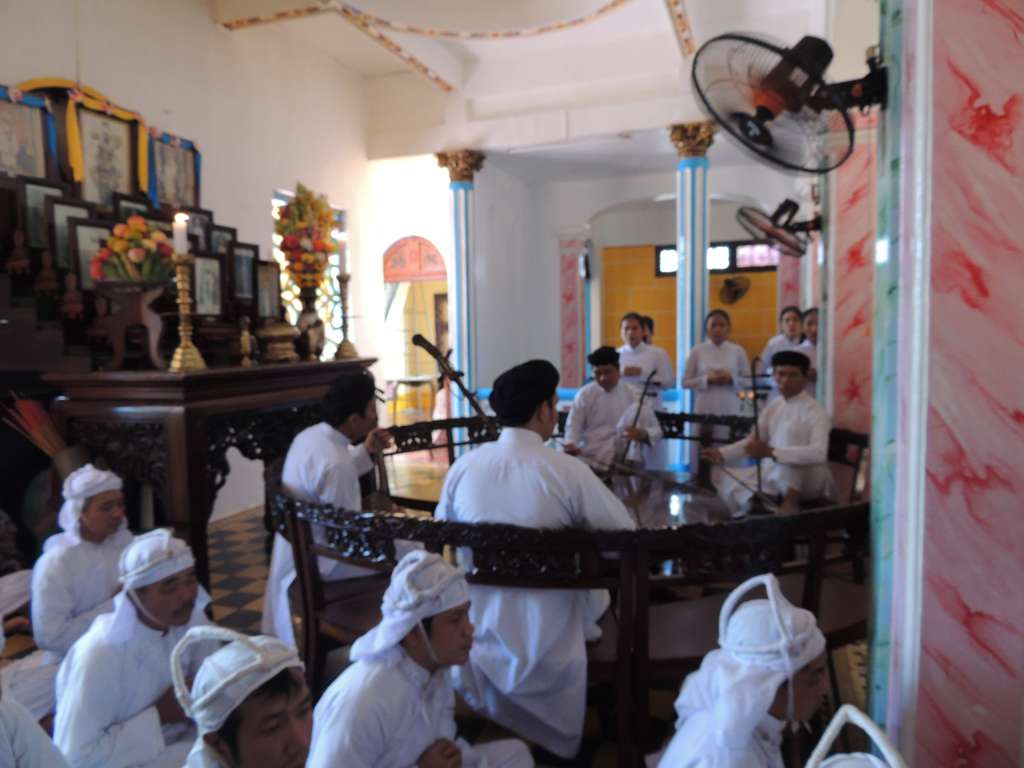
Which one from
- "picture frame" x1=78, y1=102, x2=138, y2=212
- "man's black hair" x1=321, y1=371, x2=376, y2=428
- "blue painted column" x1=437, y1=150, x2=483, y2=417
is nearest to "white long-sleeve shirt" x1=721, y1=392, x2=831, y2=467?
"man's black hair" x1=321, y1=371, x2=376, y2=428

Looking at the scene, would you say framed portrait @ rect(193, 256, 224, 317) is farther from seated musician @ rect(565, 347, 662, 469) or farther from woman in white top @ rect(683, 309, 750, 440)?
woman in white top @ rect(683, 309, 750, 440)

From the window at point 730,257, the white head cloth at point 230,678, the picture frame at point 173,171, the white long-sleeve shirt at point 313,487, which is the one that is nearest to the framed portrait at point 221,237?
the picture frame at point 173,171

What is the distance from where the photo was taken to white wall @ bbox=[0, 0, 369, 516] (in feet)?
18.2

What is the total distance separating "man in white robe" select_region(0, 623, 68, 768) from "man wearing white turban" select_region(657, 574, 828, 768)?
1459 millimetres

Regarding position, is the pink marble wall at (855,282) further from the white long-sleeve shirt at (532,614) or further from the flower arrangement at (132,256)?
the flower arrangement at (132,256)

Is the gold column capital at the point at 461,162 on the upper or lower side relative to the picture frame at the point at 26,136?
upper

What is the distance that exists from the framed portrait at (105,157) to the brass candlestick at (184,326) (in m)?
2.05

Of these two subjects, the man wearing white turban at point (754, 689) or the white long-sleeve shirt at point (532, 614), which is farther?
the white long-sleeve shirt at point (532, 614)

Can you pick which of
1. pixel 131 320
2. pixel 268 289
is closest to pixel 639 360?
pixel 268 289

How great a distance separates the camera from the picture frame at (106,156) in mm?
5551

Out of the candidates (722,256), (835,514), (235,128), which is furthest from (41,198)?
(722,256)

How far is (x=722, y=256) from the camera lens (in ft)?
49.1

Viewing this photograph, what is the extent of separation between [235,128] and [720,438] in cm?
564

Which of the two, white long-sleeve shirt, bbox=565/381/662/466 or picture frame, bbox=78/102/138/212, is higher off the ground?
picture frame, bbox=78/102/138/212
